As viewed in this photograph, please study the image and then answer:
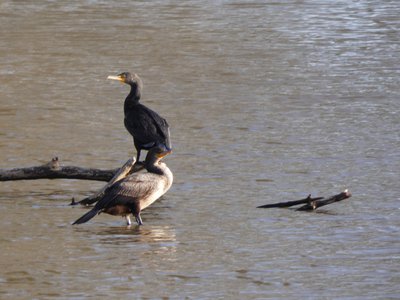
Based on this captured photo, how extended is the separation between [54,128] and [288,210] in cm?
545

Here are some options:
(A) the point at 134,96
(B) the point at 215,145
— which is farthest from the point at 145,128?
(B) the point at 215,145

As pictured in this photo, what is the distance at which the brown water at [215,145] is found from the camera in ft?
32.9

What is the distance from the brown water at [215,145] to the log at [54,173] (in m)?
0.28

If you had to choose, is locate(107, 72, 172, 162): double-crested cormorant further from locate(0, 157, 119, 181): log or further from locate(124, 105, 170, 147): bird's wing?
locate(0, 157, 119, 181): log

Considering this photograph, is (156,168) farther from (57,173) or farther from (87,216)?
(57,173)

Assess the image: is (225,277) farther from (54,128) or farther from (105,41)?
(105,41)

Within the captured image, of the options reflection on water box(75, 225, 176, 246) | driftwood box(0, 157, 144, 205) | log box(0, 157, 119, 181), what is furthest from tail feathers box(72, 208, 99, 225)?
log box(0, 157, 119, 181)

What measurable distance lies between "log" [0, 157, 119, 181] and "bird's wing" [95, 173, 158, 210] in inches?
40.2

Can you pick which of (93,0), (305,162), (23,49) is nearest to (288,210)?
(305,162)

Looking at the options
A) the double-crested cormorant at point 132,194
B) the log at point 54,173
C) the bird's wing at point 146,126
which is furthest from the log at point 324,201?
the log at point 54,173

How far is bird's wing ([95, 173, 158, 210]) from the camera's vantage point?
11.4 meters

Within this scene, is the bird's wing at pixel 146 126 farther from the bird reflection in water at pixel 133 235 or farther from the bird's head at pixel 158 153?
the bird reflection in water at pixel 133 235

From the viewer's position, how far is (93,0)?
104ft

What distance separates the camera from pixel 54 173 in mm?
12594
